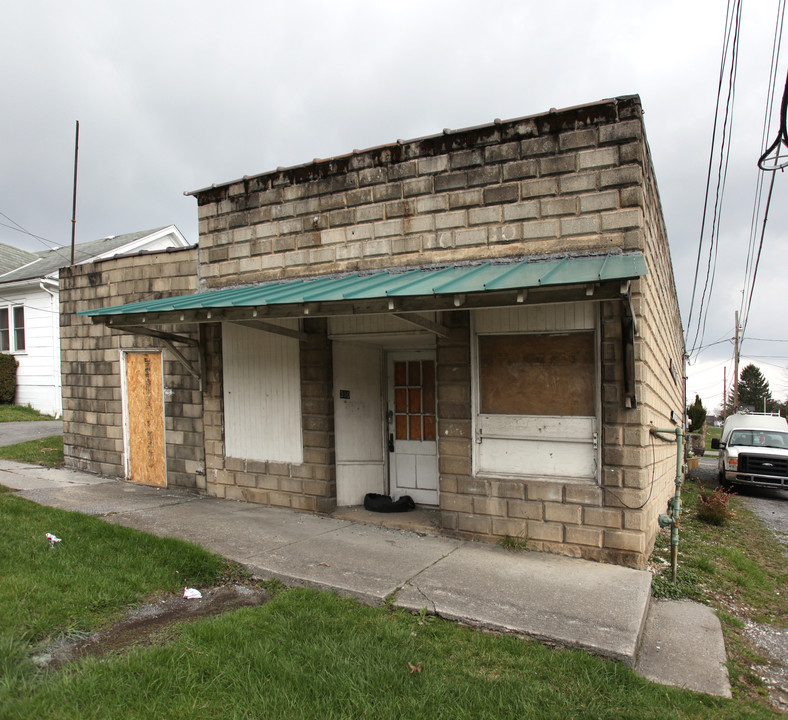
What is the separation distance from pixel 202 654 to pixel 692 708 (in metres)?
2.88

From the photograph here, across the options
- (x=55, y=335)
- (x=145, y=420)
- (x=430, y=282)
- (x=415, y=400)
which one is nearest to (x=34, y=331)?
(x=55, y=335)

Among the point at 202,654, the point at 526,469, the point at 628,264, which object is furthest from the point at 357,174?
the point at 202,654

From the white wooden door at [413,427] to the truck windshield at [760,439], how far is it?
34.7ft

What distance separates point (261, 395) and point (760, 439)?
12.9m

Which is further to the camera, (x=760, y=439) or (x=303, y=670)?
(x=760, y=439)

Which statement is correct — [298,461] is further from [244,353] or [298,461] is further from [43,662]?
[43,662]

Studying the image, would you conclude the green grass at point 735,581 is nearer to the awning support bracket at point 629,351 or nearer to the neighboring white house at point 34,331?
the awning support bracket at point 629,351

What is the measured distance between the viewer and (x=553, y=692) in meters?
3.06

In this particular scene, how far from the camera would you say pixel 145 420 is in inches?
346

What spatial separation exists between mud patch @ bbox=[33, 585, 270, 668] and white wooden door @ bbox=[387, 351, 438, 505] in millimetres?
2926

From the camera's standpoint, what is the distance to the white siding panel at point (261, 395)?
7.13 m

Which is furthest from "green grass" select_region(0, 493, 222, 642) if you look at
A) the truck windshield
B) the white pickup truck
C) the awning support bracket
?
the truck windshield

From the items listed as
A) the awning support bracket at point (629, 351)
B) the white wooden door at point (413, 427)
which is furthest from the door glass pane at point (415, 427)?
the awning support bracket at point (629, 351)

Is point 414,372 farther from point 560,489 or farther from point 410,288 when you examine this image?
point 560,489
